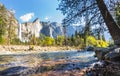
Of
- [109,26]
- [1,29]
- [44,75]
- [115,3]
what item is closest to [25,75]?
[44,75]

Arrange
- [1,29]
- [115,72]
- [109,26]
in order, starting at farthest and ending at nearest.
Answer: [1,29] < [109,26] < [115,72]

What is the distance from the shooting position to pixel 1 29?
→ 3329 inches

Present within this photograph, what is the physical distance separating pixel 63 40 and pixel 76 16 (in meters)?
137

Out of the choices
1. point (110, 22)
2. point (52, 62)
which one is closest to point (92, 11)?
point (110, 22)

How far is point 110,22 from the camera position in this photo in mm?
13430

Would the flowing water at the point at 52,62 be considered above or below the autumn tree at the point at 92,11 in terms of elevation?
below

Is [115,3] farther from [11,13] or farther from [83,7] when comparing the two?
[11,13]

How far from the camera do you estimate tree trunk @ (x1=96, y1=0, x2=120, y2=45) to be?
13312mm

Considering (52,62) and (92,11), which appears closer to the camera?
(92,11)

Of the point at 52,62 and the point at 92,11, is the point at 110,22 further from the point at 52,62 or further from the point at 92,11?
the point at 52,62

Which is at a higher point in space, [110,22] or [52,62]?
[110,22]

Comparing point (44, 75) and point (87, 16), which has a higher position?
point (87, 16)

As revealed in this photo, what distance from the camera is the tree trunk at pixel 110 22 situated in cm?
1331

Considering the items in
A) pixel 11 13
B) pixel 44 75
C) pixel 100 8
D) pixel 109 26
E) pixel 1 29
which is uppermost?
pixel 11 13
